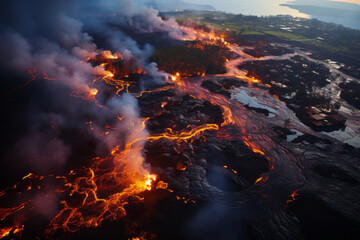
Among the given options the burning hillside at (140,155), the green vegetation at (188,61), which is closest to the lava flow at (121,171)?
the burning hillside at (140,155)

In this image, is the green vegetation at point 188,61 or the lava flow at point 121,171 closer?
the lava flow at point 121,171

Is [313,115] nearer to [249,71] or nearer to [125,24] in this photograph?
[249,71]

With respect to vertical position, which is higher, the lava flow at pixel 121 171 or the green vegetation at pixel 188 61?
the green vegetation at pixel 188 61

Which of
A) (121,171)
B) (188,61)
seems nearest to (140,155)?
(121,171)

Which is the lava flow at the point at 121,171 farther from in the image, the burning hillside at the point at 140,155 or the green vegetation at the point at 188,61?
the green vegetation at the point at 188,61

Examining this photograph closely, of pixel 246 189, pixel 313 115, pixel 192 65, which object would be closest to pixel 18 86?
pixel 192 65

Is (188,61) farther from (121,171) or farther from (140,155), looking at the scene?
(121,171)

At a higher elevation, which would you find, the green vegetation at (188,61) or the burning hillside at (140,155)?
the green vegetation at (188,61)

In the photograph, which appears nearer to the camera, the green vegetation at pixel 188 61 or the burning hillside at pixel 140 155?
the burning hillside at pixel 140 155

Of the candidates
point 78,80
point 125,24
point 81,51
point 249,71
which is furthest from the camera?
point 125,24

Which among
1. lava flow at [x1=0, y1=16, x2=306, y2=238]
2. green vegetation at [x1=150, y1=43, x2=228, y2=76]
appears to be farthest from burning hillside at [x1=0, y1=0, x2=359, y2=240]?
green vegetation at [x1=150, y1=43, x2=228, y2=76]
